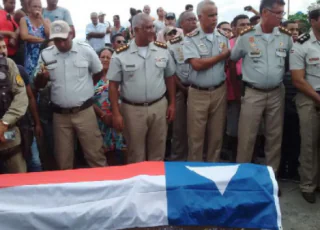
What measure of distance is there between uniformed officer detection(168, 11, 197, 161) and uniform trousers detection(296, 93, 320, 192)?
4.42 feet

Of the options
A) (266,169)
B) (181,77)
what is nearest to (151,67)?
(181,77)

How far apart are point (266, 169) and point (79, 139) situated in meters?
2.14

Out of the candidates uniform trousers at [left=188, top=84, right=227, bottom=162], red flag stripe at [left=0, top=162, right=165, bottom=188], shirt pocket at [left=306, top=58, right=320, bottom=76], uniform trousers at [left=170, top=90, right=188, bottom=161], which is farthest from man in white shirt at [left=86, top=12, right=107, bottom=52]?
red flag stripe at [left=0, top=162, right=165, bottom=188]

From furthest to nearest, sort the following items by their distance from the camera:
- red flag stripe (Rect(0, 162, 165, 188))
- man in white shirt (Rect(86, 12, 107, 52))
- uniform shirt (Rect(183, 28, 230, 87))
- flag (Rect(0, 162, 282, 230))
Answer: man in white shirt (Rect(86, 12, 107, 52)) → uniform shirt (Rect(183, 28, 230, 87)) → red flag stripe (Rect(0, 162, 165, 188)) → flag (Rect(0, 162, 282, 230))

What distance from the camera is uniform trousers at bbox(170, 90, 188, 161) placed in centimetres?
441

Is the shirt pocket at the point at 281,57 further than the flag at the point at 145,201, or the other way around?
the shirt pocket at the point at 281,57

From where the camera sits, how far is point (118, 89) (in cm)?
380

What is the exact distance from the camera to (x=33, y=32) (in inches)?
174

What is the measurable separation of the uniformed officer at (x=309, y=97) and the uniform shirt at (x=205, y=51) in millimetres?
708

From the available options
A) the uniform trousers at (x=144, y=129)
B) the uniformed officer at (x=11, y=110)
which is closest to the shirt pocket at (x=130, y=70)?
the uniform trousers at (x=144, y=129)

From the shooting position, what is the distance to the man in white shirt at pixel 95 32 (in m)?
8.20

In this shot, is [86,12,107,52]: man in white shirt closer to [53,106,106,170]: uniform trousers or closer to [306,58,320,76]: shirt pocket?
[53,106,106,170]: uniform trousers

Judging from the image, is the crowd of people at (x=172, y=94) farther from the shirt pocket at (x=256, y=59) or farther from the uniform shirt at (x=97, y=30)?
the uniform shirt at (x=97, y=30)

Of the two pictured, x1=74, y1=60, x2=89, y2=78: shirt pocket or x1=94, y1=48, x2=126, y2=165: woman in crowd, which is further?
x1=94, y1=48, x2=126, y2=165: woman in crowd
